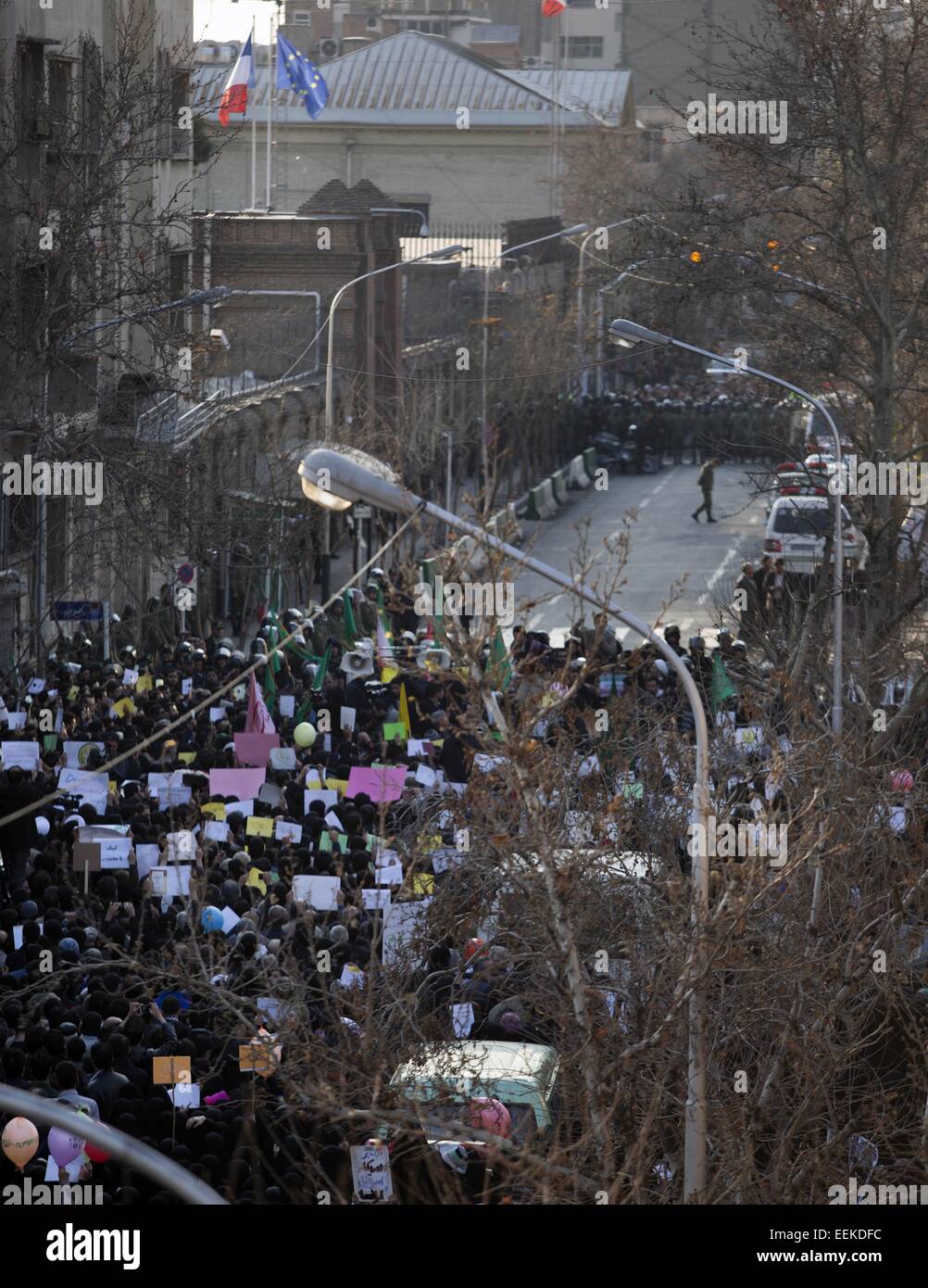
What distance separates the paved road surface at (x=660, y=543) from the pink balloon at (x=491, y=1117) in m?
21.4


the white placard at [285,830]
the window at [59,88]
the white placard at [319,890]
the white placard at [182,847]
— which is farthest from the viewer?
the window at [59,88]

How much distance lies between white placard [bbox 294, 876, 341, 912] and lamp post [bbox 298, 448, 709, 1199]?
2962 mm

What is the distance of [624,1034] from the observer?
10.2 m

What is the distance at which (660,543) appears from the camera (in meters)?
43.3

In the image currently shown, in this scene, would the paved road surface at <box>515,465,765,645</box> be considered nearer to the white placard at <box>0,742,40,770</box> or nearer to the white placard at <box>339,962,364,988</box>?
the white placard at <box>0,742,40,770</box>

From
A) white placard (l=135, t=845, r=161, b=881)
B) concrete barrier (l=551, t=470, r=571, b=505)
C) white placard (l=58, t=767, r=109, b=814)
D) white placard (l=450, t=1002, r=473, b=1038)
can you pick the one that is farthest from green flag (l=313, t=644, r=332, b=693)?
concrete barrier (l=551, t=470, r=571, b=505)

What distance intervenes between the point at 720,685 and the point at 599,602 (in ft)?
35.0

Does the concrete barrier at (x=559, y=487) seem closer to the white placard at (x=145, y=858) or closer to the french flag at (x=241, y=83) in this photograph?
the french flag at (x=241, y=83)

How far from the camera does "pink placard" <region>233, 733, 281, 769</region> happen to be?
18234 mm

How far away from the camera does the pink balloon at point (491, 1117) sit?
8.98 metres

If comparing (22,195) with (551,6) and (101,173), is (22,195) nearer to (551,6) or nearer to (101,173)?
(101,173)

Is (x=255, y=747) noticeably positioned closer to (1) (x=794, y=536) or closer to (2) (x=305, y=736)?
(2) (x=305, y=736)

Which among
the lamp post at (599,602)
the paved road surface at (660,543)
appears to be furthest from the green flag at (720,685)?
the lamp post at (599,602)

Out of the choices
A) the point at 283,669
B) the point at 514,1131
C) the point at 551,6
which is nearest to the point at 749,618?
the point at 283,669
